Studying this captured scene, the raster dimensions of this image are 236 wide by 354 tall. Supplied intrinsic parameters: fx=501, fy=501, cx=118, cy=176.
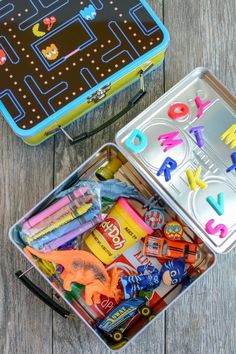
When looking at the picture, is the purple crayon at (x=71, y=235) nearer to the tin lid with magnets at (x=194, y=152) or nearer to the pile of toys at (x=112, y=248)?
the pile of toys at (x=112, y=248)

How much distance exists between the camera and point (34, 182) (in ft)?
2.73

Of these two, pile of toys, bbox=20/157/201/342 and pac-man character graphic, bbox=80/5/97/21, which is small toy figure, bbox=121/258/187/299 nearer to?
pile of toys, bbox=20/157/201/342

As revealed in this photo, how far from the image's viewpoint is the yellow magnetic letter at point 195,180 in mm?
747

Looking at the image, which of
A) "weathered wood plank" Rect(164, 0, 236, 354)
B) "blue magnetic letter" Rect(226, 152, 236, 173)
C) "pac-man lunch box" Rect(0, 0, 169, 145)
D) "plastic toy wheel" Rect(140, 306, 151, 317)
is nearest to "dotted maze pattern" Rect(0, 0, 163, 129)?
"pac-man lunch box" Rect(0, 0, 169, 145)

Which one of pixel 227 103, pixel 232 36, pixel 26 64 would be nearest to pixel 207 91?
pixel 227 103

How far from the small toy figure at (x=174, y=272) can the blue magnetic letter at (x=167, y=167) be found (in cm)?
13

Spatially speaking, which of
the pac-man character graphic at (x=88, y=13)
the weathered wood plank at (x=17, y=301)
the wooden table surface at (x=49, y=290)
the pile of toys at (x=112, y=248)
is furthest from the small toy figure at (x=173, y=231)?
the pac-man character graphic at (x=88, y=13)

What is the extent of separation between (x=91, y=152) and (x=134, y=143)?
0.10 m

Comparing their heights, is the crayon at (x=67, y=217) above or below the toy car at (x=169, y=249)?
above

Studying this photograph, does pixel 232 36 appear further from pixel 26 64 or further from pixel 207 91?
pixel 26 64

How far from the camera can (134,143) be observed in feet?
2.51

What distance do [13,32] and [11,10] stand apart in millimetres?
36

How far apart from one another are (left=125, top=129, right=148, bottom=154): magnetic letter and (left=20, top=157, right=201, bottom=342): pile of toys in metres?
0.04

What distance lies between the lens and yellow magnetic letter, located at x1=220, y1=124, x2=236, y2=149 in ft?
2.49
